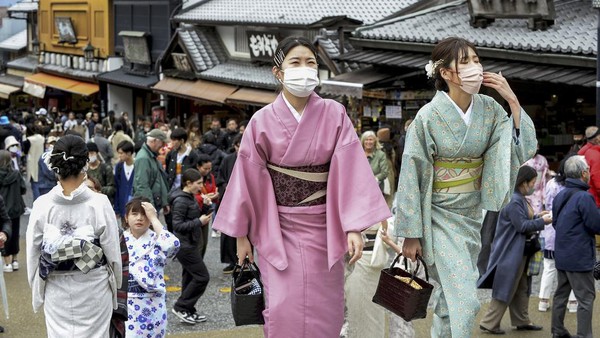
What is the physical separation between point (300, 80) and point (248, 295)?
4.13 feet

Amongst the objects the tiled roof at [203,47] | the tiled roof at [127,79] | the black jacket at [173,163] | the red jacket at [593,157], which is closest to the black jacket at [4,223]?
the black jacket at [173,163]

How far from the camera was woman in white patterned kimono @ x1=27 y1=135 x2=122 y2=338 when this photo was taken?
570 centimetres

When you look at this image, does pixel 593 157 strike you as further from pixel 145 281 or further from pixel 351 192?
pixel 351 192

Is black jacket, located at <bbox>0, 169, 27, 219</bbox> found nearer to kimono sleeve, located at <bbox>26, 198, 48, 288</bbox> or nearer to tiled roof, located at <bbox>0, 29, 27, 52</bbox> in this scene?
kimono sleeve, located at <bbox>26, 198, 48, 288</bbox>

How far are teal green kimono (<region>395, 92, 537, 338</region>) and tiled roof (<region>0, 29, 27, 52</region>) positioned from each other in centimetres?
4304

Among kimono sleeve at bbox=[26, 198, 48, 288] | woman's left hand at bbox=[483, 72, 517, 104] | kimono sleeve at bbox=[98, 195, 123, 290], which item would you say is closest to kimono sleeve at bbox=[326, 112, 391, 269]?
woman's left hand at bbox=[483, 72, 517, 104]

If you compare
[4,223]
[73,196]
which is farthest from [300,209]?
[4,223]

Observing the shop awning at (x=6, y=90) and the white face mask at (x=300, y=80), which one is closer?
the white face mask at (x=300, y=80)

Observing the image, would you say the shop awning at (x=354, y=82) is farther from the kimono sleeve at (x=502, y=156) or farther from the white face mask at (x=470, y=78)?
the white face mask at (x=470, y=78)

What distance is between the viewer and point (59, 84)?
37469 mm

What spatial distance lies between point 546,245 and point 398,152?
6.66m

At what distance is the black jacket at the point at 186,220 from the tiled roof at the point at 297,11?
39.5 ft

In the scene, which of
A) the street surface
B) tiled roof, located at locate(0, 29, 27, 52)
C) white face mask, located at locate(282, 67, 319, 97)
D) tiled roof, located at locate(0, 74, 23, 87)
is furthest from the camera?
tiled roof, located at locate(0, 29, 27, 52)

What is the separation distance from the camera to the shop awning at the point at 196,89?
2459 centimetres
